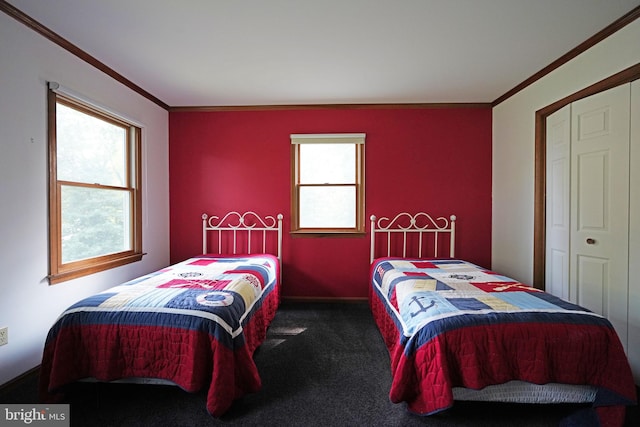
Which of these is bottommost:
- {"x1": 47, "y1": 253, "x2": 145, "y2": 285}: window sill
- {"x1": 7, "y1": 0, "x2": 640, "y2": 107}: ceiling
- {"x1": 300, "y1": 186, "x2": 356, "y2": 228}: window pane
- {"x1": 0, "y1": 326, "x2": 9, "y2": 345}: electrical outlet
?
{"x1": 0, "y1": 326, "x2": 9, "y2": 345}: electrical outlet

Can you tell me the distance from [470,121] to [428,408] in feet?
9.80

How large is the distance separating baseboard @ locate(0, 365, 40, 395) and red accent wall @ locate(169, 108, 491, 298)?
1.76 metres

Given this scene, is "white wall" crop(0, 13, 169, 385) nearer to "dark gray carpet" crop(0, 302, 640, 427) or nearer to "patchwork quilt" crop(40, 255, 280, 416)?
"dark gray carpet" crop(0, 302, 640, 427)

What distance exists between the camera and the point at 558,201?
2.44 m

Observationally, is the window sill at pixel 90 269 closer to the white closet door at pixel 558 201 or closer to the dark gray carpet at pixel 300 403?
the dark gray carpet at pixel 300 403

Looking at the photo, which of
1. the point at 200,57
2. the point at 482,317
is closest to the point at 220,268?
the point at 200,57

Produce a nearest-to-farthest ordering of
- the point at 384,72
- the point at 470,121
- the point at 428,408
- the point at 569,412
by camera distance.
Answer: the point at 428,408, the point at 569,412, the point at 384,72, the point at 470,121

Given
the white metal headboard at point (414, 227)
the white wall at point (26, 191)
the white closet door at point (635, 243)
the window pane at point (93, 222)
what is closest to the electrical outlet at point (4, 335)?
the white wall at point (26, 191)

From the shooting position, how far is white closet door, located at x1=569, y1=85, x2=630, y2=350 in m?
1.92

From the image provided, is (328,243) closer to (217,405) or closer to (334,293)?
(334,293)

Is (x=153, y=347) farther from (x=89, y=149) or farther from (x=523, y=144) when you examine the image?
(x=523, y=144)

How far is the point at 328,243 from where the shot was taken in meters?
3.35

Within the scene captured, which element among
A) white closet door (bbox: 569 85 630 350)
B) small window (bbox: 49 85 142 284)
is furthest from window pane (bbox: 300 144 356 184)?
white closet door (bbox: 569 85 630 350)

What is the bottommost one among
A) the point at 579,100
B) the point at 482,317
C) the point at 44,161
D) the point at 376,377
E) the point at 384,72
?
the point at 376,377
